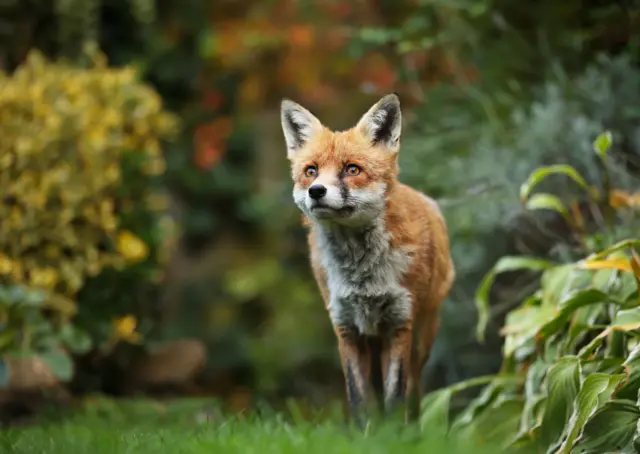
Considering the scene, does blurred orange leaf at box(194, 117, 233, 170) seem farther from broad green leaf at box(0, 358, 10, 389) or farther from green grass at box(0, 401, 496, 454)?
green grass at box(0, 401, 496, 454)

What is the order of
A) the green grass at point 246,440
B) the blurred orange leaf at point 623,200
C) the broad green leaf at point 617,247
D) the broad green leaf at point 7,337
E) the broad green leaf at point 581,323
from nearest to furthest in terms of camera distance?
the green grass at point 246,440 → the broad green leaf at point 617,247 → the broad green leaf at point 581,323 → the blurred orange leaf at point 623,200 → the broad green leaf at point 7,337

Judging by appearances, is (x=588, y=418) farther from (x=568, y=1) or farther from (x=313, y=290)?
(x=313, y=290)

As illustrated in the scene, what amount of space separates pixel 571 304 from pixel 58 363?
140 inches

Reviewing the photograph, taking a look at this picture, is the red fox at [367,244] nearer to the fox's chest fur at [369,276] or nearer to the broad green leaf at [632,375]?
the fox's chest fur at [369,276]

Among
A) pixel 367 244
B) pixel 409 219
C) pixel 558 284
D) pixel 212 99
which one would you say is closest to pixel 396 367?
pixel 367 244

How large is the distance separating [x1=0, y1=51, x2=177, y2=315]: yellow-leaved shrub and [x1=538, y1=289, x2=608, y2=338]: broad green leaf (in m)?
3.56

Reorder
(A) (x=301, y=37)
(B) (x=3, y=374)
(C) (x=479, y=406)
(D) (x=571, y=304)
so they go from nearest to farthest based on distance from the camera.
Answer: (D) (x=571, y=304), (C) (x=479, y=406), (B) (x=3, y=374), (A) (x=301, y=37)

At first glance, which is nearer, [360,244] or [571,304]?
[360,244]

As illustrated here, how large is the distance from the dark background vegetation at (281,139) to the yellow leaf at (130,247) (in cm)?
21

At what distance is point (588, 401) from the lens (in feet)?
12.5

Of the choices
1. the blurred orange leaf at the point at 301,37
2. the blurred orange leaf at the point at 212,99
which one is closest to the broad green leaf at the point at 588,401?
the blurred orange leaf at the point at 301,37

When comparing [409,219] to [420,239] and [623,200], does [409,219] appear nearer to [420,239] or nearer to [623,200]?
[420,239]

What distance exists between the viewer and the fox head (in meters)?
3.48

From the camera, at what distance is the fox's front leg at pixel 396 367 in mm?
3734
